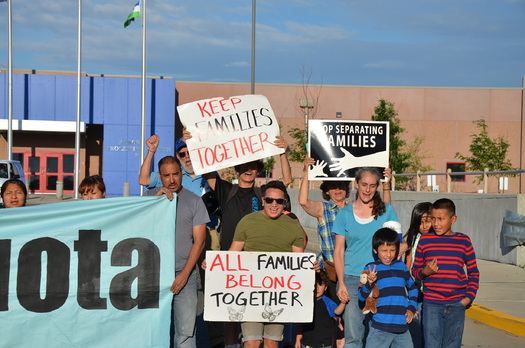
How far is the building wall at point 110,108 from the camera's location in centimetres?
4647

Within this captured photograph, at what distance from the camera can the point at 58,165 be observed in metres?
48.3

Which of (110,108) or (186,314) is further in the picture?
(110,108)

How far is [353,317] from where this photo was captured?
21.8 ft

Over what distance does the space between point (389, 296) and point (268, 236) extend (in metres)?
1.13

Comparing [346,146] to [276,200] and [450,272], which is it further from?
[450,272]

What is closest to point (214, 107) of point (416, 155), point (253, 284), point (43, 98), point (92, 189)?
point (92, 189)

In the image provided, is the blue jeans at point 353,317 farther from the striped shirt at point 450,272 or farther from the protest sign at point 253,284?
the striped shirt at point 450,272

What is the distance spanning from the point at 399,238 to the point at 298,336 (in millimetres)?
1432

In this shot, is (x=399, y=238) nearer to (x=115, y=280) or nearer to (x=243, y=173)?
(x=243, y=173)

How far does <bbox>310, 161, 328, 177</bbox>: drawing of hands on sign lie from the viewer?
7.91 metres

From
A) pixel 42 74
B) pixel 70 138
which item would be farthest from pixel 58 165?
pixel 42 74

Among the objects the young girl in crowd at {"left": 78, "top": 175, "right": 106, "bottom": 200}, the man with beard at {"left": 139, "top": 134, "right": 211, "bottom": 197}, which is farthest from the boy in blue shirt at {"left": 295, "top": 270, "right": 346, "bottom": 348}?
the young girl in crowd at {"left": 78, "top": 175, "right": 106, "bottom": 200}

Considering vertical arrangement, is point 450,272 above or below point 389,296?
above

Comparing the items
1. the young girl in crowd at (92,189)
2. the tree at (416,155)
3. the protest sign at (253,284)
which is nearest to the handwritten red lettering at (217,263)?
the protest sign at (253,284)
